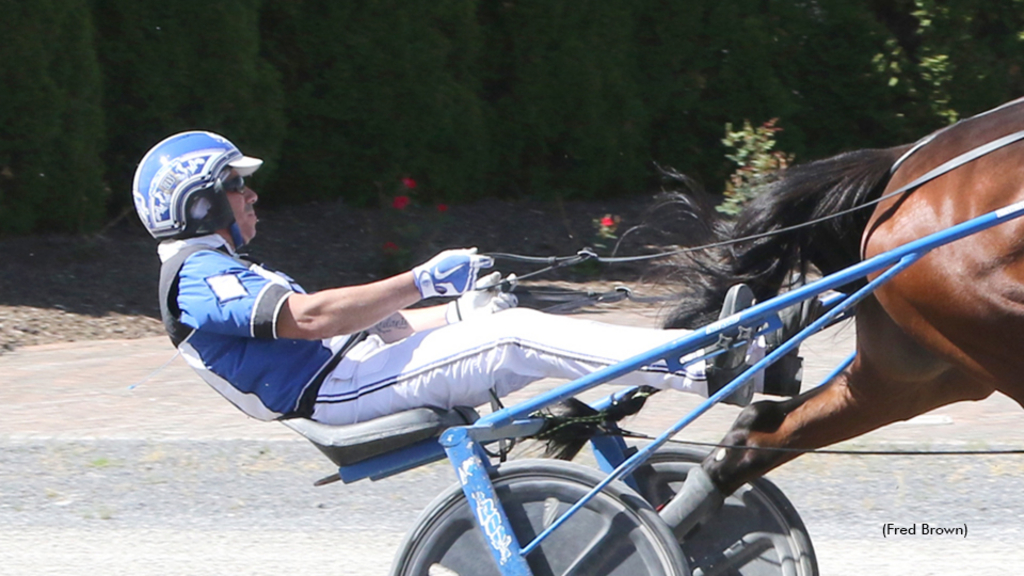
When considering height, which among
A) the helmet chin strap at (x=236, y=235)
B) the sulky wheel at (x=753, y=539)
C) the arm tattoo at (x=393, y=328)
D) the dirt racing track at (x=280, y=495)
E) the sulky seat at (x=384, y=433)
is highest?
the helmet chin strap at (x=236, y=235)

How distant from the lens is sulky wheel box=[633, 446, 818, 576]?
3428 millimetres

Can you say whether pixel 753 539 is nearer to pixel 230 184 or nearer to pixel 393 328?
pixel 393 328

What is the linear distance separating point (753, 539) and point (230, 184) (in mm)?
1785

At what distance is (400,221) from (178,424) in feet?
12.7

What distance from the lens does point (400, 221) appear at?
9516 millimetres

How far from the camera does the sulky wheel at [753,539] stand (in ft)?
11.2

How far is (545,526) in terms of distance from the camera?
314cm

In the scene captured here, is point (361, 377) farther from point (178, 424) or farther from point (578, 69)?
point (578, 69)

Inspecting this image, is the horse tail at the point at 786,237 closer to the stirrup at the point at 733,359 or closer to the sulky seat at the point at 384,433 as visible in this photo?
the stirrup at the point at 733,359

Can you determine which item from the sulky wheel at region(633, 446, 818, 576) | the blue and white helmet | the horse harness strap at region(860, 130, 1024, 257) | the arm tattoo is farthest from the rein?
the blue and white helmet

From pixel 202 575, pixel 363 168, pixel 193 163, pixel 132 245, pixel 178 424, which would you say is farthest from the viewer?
pixel 363 168

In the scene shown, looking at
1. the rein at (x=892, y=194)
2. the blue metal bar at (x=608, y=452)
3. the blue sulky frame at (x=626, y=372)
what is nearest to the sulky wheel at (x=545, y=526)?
the blue sulky frame at (x=626, y=372)

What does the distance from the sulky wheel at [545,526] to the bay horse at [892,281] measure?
36 centimetres

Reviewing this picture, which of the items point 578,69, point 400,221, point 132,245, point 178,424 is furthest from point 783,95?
point 178,424
